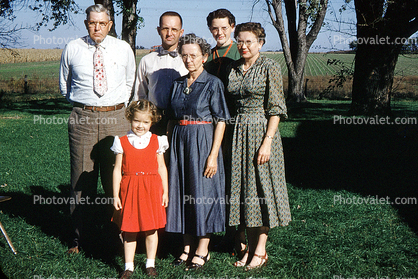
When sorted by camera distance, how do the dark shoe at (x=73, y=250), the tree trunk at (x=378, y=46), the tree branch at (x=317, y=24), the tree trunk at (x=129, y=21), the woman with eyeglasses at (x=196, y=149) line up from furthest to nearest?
the tree branch at (x=317, y=24), the tree trunk at (x=129, y=21), the tree trunk at (x=378, y=46), the dark shoe at (x=73, y=250), the woman with eyeglasses at (x=196, y=149)

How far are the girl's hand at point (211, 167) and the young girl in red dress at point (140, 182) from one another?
41cm

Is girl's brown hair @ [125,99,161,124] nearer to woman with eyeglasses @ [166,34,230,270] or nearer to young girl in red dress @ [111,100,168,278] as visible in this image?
young girl in red dress @ [111,100,168,278]

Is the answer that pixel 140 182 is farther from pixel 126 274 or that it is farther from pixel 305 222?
pixel 305 222

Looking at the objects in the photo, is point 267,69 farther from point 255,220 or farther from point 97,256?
point 97,256

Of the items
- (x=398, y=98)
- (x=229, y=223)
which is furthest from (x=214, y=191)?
(x=398, y=98)

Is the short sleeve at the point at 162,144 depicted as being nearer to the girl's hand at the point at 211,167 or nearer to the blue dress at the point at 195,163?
the blue dress at the point at 195,163

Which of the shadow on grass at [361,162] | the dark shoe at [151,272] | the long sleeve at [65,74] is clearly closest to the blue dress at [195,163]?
the dark shoe at [151,272]

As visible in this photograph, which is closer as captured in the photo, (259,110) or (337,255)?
(259,110)

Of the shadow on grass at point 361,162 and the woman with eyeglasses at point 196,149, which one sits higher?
the woman with eyeglasses at point 196,149

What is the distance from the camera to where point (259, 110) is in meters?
3.40

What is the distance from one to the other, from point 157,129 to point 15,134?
28.8ft

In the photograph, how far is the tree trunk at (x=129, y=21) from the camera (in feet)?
43.6

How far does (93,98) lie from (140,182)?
104 cm

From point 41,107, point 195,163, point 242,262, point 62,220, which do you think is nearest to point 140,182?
point 195,163
